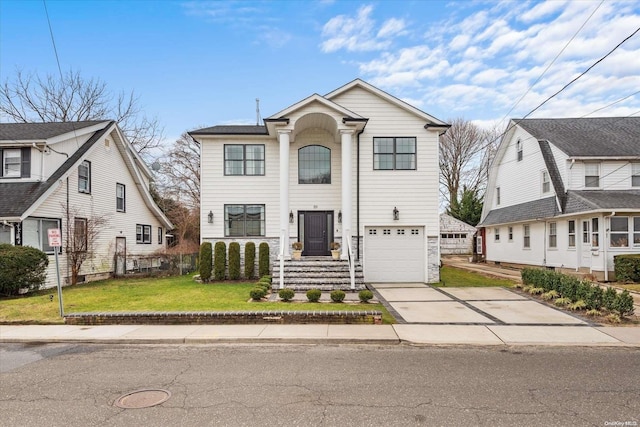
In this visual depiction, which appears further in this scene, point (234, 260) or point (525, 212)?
point (525, 212)

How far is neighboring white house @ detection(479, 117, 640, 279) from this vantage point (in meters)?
16.1

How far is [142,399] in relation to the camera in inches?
183

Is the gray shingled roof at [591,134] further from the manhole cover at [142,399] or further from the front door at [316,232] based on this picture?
the manhole cover at [142,399]

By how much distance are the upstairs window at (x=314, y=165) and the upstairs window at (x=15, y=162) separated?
10.3 m

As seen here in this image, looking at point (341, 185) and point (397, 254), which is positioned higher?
point (341, 185)

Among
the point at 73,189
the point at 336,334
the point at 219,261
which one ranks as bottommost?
the point at 336,334

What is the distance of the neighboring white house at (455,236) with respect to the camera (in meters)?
35.2

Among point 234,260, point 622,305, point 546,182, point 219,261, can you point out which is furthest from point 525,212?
point 219,261

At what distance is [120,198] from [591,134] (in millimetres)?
23946

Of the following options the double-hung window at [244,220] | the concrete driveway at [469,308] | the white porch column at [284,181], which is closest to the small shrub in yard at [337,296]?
the concrete driveway at [469,308]

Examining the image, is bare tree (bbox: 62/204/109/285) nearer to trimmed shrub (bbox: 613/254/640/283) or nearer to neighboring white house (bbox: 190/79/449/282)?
neighboring white house (bbox: 190/79/449/282)

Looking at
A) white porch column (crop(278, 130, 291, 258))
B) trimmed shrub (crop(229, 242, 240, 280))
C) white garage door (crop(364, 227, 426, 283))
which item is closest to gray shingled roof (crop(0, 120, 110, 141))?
trimmed shrub (crop(229, 242, 240, 280))

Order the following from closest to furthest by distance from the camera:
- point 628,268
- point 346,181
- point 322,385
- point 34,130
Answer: point 322,385
point 346,181
point 628,268
point 34,130

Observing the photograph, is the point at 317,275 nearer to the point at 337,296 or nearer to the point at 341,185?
the point at 337,296
